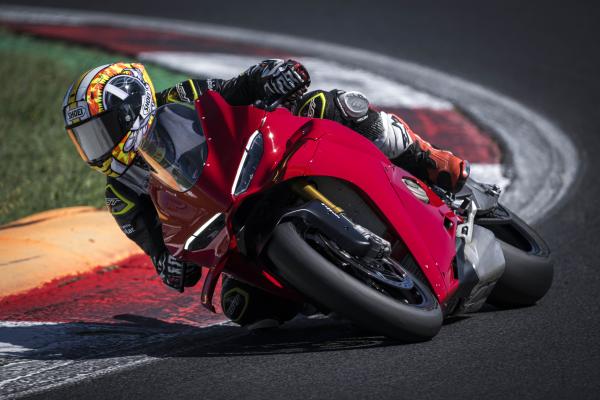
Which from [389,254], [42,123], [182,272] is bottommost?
[42,123]

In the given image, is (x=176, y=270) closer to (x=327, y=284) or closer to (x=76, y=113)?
(x=76, y=113)

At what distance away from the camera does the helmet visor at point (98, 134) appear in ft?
14.3

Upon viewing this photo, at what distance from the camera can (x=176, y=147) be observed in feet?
12.9

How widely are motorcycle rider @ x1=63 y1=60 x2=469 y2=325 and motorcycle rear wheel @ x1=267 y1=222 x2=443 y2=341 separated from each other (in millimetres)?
735

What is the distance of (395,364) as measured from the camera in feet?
12.3

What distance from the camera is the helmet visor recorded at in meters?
4.36

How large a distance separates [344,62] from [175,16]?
338 cm

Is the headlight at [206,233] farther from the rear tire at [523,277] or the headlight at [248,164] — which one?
the rear tire at [523,277]

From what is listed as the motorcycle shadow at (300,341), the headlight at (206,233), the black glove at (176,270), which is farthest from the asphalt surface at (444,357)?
the headlight at (206,233)

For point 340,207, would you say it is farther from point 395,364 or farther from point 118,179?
point 118,179

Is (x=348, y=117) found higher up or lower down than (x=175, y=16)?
higher up

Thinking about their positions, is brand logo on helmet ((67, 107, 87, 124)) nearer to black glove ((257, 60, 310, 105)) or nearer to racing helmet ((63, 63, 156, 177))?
racing helmet ((63, 63, 156, 177))

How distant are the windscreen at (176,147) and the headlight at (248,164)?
159mm

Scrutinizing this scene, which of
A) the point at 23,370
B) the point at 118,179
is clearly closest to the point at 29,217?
the point at 118,179
